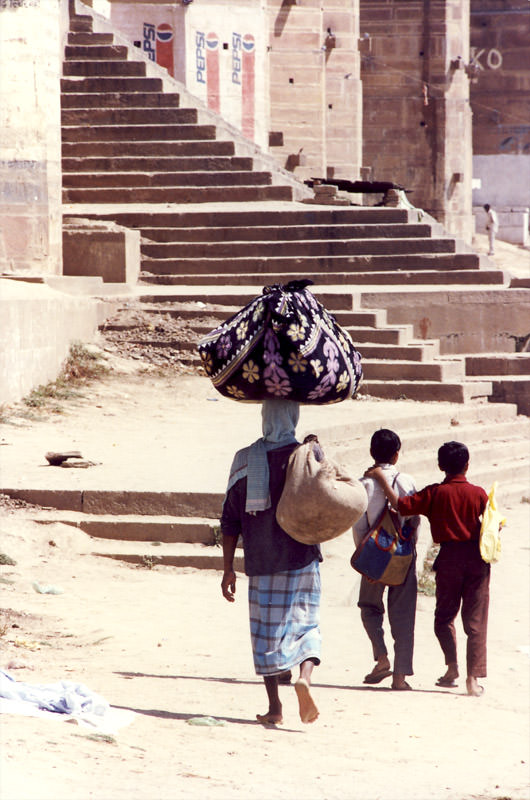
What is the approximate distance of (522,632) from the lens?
24.8ft

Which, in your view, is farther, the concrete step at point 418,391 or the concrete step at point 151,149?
the concrete step at point 151,149

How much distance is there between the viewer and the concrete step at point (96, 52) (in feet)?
64.9

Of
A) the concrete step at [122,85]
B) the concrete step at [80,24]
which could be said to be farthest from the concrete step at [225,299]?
the concrete step at [80,24]

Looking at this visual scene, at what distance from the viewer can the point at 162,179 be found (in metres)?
18.0

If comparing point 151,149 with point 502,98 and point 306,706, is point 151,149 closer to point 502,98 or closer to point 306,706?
point 306,706

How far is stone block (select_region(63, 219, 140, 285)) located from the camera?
15367 mm

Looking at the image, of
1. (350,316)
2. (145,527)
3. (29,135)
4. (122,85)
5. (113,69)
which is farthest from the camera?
(113,69)

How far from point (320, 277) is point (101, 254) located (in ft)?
9.00

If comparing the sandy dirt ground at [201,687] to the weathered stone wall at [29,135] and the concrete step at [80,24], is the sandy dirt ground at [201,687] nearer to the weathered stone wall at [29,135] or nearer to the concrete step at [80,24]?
the weathered stone wall at [29,135]

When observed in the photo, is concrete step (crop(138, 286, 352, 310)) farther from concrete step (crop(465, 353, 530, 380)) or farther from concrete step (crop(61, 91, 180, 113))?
concrete step (crop(61, 91, 180, 113))

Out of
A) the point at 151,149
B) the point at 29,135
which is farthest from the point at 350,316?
the point at 151,149

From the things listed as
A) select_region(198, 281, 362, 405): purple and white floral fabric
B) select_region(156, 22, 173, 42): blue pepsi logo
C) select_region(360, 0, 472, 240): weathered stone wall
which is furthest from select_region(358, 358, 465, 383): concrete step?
select_region(360, 0, 472, 240): weathered stone wall

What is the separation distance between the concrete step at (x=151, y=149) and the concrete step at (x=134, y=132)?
14 cm

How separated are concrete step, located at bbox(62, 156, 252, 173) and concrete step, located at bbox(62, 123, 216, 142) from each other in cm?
51
